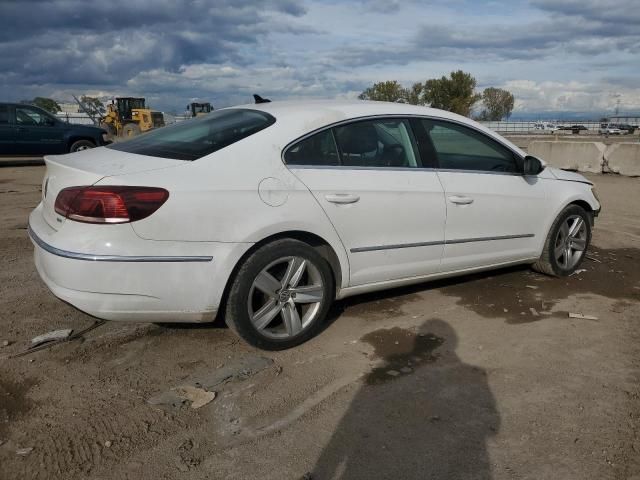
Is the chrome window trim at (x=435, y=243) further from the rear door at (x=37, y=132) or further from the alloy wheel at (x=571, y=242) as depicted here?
the rear door at (x=37, y=132)

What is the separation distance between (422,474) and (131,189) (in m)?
2.08

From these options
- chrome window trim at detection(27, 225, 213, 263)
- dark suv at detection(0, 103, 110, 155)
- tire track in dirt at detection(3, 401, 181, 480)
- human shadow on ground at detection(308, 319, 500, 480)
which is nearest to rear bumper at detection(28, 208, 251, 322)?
chrome window trim at detection(27, 225, 213, 263)

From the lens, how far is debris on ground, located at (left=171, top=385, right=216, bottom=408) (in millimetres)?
2988

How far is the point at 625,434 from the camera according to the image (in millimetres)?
2707

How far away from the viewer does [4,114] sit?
1458cm

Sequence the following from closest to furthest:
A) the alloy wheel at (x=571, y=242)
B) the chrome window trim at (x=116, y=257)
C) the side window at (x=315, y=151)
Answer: the chrome window trim at (x=116, y=257)
the side window at (x=315, y=151)
the alloy wheel at (x=571, y=242)

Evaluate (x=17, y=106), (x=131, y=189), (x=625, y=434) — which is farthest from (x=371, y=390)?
(x=17, y=106)

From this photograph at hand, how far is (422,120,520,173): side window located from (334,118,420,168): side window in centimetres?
25

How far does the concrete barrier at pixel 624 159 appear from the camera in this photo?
13219 millimetres

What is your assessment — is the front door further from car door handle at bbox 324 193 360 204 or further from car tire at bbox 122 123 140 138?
car tire at bbox 122 123 140 138

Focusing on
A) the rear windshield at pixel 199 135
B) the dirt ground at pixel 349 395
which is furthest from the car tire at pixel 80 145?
the rear windshield at pixel 199 135

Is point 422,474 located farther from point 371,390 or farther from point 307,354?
point 307,354

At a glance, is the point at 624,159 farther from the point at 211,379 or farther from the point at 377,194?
the point at 211,379

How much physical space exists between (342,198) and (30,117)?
14.2 meters
